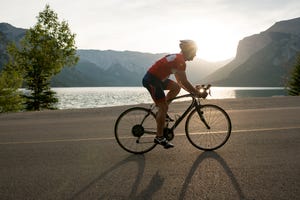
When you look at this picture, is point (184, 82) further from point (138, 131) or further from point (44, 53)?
point (44, 53)

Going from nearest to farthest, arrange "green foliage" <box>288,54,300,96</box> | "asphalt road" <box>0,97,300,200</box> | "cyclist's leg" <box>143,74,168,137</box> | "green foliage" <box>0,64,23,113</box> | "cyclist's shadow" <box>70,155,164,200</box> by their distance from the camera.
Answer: "cyclist's shadow" <box>70,155,164,200</box> → "asphalt road" <box>0,97,300,200</box> → "cyclist's leg" <box>143,74,168,137</box> → "green foliage" <box>0,64,23,113</box> → "green foliage" <box>288,54,300,96</box>

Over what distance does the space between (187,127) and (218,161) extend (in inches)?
48.4

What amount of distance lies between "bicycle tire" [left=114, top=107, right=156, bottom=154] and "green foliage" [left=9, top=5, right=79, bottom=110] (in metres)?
31.8

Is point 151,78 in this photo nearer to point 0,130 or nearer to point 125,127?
point 125,127

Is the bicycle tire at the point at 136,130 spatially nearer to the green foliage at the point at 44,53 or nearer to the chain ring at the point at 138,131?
the chain ring at the point at 138,131

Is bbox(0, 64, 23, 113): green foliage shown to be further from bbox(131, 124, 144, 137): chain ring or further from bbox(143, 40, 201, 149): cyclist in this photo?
bbox(143, 40, 201, 149): cyclist

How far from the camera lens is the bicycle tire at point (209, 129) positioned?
702 centimetres

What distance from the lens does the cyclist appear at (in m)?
6.47

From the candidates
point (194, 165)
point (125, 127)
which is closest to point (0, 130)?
point (125, 127)

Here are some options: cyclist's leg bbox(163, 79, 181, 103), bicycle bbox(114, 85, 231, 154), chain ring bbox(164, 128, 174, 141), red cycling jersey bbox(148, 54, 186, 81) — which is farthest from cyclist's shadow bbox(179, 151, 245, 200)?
red cycling jersey bbox(148, 54, 186, 81)

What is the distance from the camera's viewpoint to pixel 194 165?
226 inches

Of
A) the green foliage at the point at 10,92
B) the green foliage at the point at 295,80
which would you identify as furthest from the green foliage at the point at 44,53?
the green foliage at the point at 295,80

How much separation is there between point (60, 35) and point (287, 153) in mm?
38456

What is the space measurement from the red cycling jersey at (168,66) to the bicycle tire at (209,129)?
106cm
